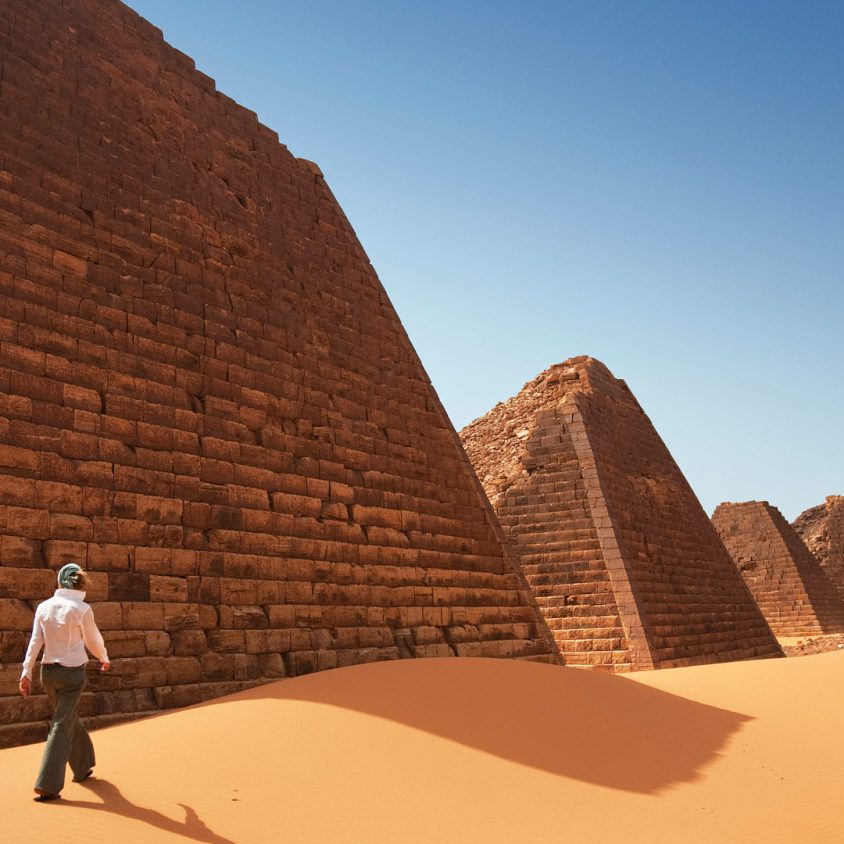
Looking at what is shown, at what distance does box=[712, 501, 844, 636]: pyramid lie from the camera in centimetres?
3203

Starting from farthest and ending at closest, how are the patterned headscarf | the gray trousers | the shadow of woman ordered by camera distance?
the patterned headscarf
the gray trousers
the shadow of woman

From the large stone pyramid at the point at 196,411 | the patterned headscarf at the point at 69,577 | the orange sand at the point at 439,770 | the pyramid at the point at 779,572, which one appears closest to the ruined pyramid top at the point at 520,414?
the large stone pyramid at the point at 196,411

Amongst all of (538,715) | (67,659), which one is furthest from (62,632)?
(538,715)

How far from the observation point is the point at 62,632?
15.6 ft

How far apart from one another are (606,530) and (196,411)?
1017 cm

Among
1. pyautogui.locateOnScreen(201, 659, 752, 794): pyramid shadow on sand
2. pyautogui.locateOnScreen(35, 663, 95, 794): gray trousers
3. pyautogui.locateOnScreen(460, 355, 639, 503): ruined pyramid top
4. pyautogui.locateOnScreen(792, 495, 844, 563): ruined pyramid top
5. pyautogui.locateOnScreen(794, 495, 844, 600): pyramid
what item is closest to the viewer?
pyautogui.locateOnScreen(35, 663, 95, 794): gray trousers

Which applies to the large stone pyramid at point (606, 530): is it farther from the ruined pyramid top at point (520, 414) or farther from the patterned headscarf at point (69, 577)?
the patterned headscarf at point (69, 577)

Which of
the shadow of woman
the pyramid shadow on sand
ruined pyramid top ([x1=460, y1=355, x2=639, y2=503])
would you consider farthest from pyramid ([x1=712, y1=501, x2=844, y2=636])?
the shadow of woman

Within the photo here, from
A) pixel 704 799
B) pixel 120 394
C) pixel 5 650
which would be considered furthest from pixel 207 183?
pixel 704 799

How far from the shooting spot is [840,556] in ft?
125

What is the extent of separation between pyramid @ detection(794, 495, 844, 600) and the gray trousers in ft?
121

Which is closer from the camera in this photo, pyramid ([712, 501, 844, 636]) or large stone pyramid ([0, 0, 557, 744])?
large stone pyramid ([0, 0, 557, 744])

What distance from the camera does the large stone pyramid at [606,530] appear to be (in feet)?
51.9

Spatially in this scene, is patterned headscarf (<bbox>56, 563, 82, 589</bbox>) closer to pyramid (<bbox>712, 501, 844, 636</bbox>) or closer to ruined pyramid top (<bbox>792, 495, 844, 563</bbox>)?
pyramid (<bbox>712, 501, 844, 636</bbox>)
